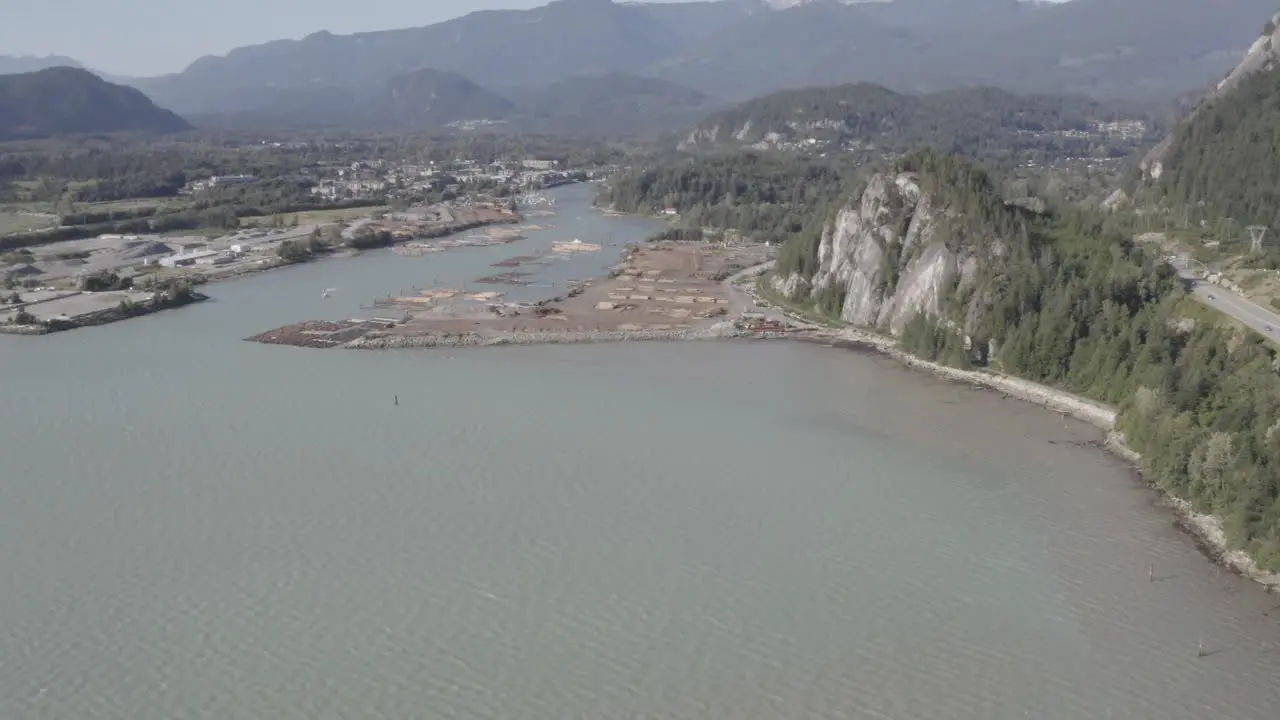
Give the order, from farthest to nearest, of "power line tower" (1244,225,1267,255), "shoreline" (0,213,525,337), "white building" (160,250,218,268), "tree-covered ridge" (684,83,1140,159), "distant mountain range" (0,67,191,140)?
"distant mountain range" (0,67,191,140), "tree-covered ridge" (684,83,1140,159), "white building" (160,250,218,268), "power line tower" (1244,225,1267,255), "shoreline" (0,213,525,337)

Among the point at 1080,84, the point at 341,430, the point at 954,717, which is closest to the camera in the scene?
the point at 954,717

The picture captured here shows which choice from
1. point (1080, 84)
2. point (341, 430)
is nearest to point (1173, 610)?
point (341, 430)

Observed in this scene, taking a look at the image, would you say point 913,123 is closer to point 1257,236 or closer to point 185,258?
point 1257,236

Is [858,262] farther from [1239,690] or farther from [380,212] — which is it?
[380,212]

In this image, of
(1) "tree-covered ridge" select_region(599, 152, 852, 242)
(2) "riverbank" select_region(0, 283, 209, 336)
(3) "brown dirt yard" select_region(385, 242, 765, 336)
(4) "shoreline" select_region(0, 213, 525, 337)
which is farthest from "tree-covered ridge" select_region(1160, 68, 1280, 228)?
(2) "riverbank" select_region(0, 283, 209, 336)

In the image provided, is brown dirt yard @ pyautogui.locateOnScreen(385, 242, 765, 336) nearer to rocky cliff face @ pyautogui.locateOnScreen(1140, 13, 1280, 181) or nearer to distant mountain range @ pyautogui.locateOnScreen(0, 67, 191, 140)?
rocky cliff face @ pyautogui.locateOnScreen(1140, 13, 1280, 181)

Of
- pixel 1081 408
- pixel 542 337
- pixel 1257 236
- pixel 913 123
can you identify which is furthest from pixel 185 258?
pixel 913 123

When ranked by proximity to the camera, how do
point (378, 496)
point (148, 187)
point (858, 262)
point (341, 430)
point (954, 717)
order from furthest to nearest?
point (148, 187) < point (858, 262) < point (341, 430) < point (378, 496) < point (954, 717)
